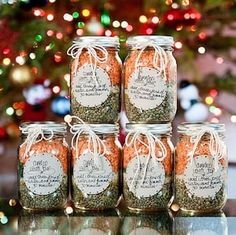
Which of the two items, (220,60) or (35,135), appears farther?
(220,60)

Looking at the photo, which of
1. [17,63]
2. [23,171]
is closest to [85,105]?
[23,171]

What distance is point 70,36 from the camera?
101 inches

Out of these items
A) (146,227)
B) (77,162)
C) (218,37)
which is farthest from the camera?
(218,37)

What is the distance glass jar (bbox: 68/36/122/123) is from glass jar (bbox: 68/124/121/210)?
0.10 ft

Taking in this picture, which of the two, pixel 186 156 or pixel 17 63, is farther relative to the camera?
pixel 17 63

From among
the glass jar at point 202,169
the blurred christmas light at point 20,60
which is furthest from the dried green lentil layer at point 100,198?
the blurred christmas light at point 20,60

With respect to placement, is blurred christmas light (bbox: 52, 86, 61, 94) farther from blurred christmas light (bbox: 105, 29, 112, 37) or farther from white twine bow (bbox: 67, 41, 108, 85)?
white twine bow (bbox: 67, 41, 108, 85)

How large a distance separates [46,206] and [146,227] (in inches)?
8.4

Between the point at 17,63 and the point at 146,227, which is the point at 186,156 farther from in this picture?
the point at 17,63

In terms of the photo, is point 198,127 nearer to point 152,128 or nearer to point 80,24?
point 152,128

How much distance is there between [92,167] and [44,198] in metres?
0.10

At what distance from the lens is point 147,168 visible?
1148mm

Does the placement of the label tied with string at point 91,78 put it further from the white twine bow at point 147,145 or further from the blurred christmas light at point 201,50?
the blurred christmas light at point 201,50

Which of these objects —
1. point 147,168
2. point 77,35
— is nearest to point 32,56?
point 77,35
